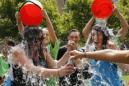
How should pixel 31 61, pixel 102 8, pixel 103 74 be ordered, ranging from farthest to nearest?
1. pixel 102 8
2. pixel 103 74
3. pixel 31 61

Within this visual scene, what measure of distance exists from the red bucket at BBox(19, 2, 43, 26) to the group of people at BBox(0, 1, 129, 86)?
135mm

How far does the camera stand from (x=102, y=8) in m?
7.57

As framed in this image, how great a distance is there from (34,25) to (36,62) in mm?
566

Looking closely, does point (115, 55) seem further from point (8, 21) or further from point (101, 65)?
point (8, 21)

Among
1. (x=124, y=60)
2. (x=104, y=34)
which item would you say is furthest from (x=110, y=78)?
(x=124, y=60)

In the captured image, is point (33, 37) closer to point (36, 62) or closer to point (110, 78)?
point (36, 62)

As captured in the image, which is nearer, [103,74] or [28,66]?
[28,66]

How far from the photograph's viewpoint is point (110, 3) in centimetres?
764

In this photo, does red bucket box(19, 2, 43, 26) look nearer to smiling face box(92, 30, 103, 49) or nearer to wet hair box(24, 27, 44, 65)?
wet hair box(24, 27, 44, 65)

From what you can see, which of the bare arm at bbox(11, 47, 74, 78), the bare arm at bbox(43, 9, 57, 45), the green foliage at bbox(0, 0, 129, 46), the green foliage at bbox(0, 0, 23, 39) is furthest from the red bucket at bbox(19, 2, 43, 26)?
the green foliage at bbox(0, 0, 23, 39)

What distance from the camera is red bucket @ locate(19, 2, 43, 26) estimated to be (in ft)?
20.2

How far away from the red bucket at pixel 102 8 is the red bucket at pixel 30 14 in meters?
1.45

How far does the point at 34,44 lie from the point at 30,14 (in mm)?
724

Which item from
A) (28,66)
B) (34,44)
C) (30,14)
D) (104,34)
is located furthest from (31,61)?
(104,34)
